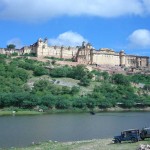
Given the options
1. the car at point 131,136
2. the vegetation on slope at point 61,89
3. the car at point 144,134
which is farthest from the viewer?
the vegetation on slope at point 61,89

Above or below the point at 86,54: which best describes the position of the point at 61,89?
below

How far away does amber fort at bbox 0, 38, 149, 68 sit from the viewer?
114 meters

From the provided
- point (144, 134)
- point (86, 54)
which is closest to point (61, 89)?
point (86, 54)

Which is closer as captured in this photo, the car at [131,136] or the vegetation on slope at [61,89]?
the car at [131,136]

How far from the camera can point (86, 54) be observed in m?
120

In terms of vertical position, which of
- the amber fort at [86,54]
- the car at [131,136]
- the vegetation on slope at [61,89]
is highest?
the amber fort at [86,54]

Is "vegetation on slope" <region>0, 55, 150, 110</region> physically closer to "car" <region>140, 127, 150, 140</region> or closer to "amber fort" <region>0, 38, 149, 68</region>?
"amber fort" <region>0, 38, 149, 68</region>

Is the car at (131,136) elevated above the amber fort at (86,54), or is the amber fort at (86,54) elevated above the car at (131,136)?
the amber fort at (86,54)

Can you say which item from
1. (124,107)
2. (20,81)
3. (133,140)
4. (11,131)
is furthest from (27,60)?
(133,140)

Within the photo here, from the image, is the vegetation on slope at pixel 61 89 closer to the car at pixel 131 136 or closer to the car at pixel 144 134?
the car at pixel 131 136

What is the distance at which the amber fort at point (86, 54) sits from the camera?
11419 centimetres

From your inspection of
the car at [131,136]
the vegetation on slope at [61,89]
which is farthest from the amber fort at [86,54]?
the car at [131,136]

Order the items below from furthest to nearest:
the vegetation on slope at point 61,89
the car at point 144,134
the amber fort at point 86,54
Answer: the amber fort at point 86,54, the vegetation on slope at point 61,89, the car at point 144,134

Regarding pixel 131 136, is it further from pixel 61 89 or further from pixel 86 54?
pixel 86 54
